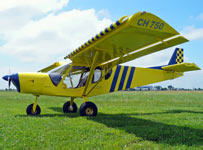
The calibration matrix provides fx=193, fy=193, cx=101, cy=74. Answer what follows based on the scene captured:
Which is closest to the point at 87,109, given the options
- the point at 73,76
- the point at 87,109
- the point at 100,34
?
the point at 87,109

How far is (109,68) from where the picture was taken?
28.5 ft

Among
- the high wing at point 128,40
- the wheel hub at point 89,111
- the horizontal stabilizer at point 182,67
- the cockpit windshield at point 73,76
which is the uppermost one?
the high wing at point 128,40

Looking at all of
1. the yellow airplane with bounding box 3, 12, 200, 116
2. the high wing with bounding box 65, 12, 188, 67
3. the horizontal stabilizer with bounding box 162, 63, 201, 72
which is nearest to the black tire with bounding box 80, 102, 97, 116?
the yellow airplane with bounding box 3, 12, 200, 116

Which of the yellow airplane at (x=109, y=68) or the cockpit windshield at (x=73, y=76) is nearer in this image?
the yellow airplane at (x=109, y=68)

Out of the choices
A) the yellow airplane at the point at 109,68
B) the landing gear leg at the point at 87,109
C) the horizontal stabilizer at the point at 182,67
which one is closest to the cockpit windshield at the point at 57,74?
the yellow airplane at the point at 109,68

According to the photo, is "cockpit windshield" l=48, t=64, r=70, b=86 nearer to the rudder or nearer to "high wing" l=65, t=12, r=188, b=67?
"high wing" l=65, t=12, r=188, b=67

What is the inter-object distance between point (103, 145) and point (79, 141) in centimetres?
57

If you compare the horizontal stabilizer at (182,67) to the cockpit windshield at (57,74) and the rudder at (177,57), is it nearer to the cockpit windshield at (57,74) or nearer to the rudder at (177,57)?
the rudder at (177,57)

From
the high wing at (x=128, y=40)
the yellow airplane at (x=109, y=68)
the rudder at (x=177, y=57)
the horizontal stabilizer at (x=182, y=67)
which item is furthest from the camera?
the rudder at (x=177, y=57)

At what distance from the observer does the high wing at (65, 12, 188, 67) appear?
4.70 metres

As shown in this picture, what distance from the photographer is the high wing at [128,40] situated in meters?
4.70

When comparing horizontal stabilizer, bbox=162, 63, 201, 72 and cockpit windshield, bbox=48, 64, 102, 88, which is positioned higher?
horizontal stabilizer, bbox=162, 63, 201, 72

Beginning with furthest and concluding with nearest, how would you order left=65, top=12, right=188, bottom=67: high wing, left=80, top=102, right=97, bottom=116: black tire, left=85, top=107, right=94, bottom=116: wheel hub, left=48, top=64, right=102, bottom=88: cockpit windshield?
left=48, top=64, right=102, bottom=88: cockpit windshield
left=85, top=107, right=94, bottom=116: wheel hub
left=80, top=102, right=97, bottom=116: black tire
left=65, top=12, right=188, bottom=67: high wing

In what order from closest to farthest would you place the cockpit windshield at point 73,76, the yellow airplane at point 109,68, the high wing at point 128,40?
the high wing at point 128,40, the yellow airplane at point 109,68, the cockpit windshield at point 73,76
